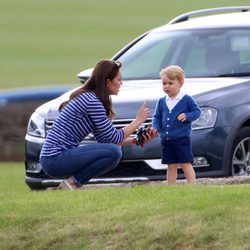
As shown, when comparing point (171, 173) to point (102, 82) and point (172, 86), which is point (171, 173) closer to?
point (172, 86)

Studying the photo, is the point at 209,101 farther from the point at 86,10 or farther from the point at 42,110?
the point at 86,10

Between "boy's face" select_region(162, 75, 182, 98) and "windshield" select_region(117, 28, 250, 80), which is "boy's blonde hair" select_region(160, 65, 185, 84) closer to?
"boy's face" select_region(162, 75, 182, 98)

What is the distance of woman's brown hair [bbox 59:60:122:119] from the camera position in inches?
420

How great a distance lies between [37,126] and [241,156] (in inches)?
72.0

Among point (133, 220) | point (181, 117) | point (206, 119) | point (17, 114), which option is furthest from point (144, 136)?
point (17, 114)

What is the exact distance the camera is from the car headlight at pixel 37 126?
40.6 ft

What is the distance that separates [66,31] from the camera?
139ft

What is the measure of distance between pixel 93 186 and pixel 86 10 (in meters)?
35.9

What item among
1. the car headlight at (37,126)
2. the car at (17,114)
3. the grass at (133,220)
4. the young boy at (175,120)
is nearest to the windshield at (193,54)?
the car headlight at (37,126)

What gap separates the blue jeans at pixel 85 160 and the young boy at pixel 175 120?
502mm

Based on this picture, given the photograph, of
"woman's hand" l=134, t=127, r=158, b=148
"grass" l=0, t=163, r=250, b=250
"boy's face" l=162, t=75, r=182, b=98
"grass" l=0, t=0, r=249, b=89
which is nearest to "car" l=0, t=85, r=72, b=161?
"boy's face" l=162, t=75, r=182, b=98

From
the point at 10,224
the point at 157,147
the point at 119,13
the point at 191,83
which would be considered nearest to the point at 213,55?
the point at 191,83

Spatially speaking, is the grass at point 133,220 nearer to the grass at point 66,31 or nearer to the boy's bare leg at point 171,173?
the boy's bare leg at point 171,173

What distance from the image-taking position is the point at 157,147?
1191cm
